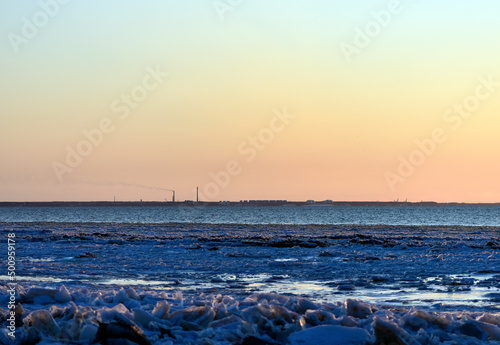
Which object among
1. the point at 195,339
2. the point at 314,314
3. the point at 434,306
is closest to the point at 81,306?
the point at 195,339

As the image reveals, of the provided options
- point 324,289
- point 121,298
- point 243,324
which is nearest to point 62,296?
point 121,298

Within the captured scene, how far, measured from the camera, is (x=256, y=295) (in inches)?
395

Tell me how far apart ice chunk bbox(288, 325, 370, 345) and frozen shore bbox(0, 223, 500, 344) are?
2 cm

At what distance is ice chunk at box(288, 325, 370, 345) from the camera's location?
295 inches

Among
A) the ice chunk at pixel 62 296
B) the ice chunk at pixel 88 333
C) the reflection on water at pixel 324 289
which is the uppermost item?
the ice chunk at pixel 62 296

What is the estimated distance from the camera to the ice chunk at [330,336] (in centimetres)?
750

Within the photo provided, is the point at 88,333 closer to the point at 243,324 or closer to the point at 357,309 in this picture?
the point at 243,324

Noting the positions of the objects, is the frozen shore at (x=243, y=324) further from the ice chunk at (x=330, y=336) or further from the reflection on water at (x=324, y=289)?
the reflection on water at (x=324, y=289)

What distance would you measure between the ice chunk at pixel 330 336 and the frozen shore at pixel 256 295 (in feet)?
0.06

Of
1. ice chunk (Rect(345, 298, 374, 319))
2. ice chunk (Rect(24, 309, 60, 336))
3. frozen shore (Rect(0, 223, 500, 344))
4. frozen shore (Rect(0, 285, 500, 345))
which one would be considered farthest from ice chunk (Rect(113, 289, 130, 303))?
ice chunk (Rect(345, 298, 374, 319))

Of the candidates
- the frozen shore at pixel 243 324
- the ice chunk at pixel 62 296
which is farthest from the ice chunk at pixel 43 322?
the ice chunk at pixel 62 296

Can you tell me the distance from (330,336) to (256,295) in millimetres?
2627

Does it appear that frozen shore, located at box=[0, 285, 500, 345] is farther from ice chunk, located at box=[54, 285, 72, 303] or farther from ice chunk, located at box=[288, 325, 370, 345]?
ice chunk, located at box=[54, 285, 72, 303]

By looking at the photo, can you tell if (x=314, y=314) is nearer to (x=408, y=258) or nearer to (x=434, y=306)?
(x=434, y=306)
